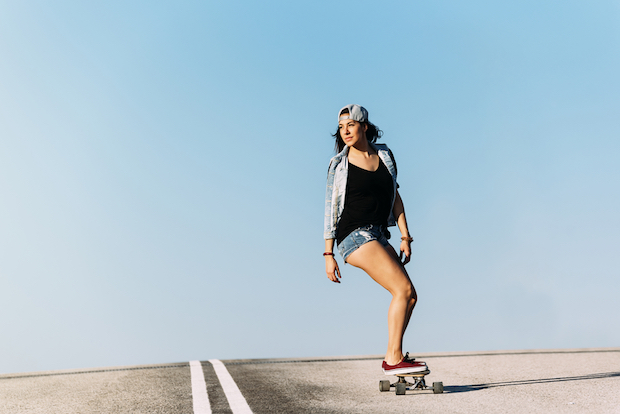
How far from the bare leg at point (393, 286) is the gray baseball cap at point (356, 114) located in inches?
42.5

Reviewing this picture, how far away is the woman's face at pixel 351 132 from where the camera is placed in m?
4.84

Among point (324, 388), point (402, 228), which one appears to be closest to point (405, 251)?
point (402, 228)

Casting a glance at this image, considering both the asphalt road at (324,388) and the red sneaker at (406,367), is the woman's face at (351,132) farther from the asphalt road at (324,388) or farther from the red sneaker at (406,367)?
the asphalt road at (324,388)

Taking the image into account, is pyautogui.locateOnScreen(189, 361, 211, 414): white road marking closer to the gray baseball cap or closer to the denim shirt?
the denim shirt

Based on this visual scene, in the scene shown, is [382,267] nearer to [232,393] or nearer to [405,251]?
[405,251]

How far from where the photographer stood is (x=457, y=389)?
4.69m

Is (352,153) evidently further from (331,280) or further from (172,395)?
(172,395)

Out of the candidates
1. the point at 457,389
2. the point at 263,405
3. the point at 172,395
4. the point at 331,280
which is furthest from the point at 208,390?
the point at 457,389

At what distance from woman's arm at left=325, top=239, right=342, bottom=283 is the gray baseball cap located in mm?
1069

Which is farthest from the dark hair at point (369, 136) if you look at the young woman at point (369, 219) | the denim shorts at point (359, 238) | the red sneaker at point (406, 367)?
the red sneaker at point (406, 367)

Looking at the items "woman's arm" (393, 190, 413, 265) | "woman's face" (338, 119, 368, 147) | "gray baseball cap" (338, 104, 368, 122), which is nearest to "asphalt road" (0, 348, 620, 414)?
"woman's arm" (393, 190, 413, 265)

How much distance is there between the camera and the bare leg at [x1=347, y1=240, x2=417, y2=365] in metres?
4.47

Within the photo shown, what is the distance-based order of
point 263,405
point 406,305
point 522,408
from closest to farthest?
point 522,408, point 263,405, point 406,305

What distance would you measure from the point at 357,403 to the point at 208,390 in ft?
4.64
